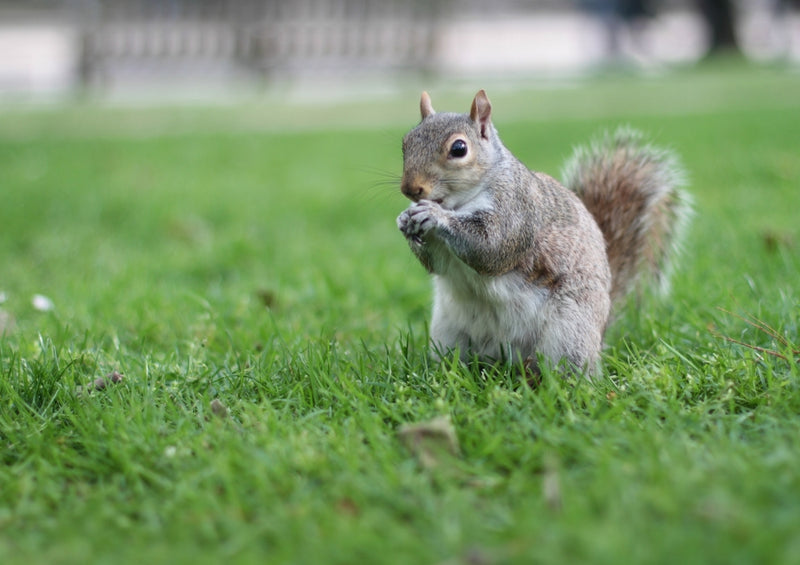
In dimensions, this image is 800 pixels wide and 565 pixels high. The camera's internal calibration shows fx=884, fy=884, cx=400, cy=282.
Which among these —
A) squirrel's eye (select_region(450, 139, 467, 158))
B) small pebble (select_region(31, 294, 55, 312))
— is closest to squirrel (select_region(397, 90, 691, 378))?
squirrel's eye (select_region(450, 139, 467, 158))

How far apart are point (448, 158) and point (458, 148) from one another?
0.03 meters

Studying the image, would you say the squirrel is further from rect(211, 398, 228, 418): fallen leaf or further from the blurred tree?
the blurred tree

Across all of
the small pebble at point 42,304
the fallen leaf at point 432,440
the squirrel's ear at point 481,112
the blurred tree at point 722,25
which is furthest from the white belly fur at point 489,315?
the blurred tree at point 722,25

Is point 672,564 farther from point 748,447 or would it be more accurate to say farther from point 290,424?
point 290,424

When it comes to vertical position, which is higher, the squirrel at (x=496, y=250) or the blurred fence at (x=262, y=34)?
the blurred fence at (x=262, y=34)

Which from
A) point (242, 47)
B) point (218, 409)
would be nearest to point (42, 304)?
point (218, 409)

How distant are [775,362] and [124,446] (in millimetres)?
1270

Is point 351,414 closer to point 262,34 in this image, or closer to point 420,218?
point 420,218

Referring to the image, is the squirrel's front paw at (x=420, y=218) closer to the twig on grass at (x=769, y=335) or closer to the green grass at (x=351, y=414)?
the green grass at (x=351, y=414)

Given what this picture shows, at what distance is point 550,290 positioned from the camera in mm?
1903

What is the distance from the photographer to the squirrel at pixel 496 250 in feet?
6.04

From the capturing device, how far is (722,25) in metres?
15.2

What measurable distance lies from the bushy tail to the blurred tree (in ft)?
45.8

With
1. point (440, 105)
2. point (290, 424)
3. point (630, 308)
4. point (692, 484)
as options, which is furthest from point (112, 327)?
point (440, 105)
